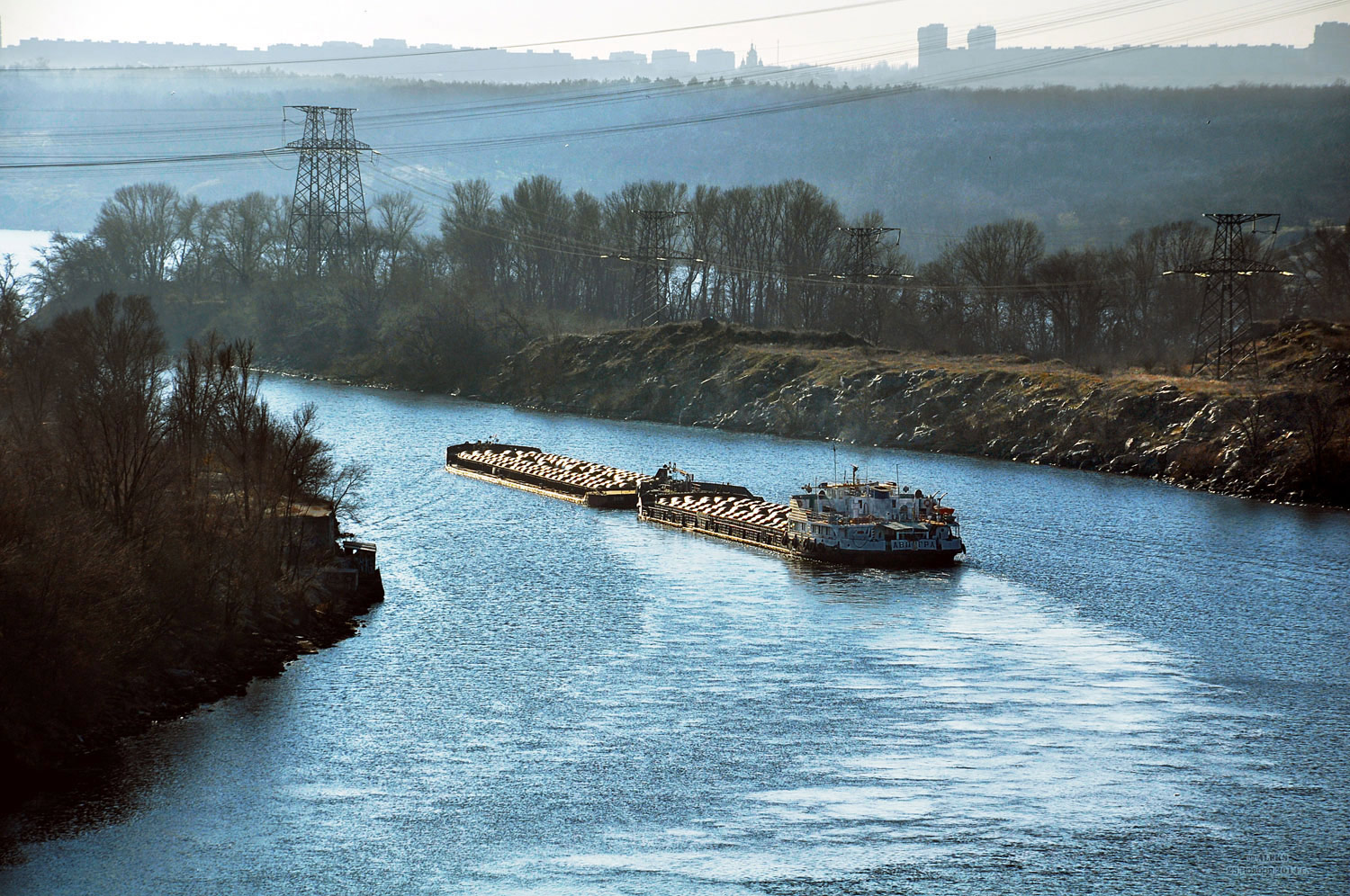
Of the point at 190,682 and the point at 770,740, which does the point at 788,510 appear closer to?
the point at 770,740

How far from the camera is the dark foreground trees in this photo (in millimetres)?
27359

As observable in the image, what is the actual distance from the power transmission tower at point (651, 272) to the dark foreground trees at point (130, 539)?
66565 millimetres

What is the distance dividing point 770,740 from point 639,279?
10048cm

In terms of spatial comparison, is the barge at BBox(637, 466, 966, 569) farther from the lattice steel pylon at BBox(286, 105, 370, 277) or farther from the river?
the lattice steel pylon at BBox(286, 105, 370, 277)

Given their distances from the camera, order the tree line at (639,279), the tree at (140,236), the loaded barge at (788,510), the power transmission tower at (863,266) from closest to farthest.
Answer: the loaded barge at (788,510) → the power transmission tower at (863,266) → the tree line at (639,279) → the tree at (140,236)

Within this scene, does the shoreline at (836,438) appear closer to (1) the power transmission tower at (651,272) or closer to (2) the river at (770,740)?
(1) the power transmission tower at (651,272)

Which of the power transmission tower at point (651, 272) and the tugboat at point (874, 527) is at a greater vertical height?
the power transmission tower at point (651, 272)

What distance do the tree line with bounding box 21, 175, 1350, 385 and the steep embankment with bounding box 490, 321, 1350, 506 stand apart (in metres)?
8.70

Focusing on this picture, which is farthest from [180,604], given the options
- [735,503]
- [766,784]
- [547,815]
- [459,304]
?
[459,304]

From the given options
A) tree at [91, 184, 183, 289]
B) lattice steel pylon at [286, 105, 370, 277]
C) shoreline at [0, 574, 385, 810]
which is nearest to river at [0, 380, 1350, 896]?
shoreline at [0, 574, 385, 810]

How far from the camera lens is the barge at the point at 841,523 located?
49.3 m

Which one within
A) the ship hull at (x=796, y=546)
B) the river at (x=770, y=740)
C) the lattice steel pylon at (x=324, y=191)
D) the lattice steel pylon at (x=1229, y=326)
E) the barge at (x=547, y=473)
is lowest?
the river at (x=770, y=740)

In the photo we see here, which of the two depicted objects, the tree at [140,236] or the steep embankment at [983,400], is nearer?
the steep embankment at [983,400]

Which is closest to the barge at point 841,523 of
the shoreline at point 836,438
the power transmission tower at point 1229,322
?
the shoreline at point 836,438
